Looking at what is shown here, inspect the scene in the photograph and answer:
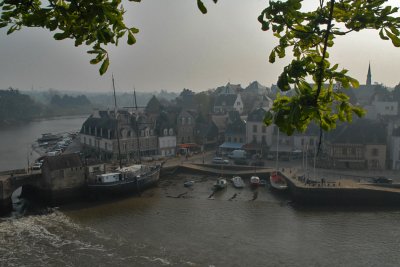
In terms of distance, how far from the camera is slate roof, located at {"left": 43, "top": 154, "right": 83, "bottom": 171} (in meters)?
29.0

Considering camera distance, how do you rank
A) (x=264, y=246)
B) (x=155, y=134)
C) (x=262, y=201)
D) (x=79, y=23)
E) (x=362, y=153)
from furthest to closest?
(x=155, y=134)
(x=362, y=153)
(x=262, y=201)
(x=264, y=246)
(x=79, y=23)

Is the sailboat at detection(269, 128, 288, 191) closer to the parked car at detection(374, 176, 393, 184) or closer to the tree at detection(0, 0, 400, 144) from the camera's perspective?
the parked car at detection(374, 176, 393, 184)

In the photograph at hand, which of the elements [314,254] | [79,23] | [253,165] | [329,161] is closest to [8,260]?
[314,254]

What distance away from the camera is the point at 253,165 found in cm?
3788

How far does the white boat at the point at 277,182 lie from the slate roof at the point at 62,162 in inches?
569

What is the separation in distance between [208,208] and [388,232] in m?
10.6

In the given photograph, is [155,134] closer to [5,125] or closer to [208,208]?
[208,208]

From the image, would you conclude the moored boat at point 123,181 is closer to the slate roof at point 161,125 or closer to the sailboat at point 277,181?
the sailboat at point 277,181

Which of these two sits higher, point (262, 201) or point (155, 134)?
point (155, 134)

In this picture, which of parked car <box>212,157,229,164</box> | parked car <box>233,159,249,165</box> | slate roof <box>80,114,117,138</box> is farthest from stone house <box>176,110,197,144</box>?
parked car <box>233,159,249,165</box>

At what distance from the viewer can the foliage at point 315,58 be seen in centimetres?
282

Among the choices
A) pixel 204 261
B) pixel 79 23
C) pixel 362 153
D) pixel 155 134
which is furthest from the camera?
pixel 155 134

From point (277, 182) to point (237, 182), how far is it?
3101 millimetres

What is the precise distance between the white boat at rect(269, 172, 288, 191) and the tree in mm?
28315
